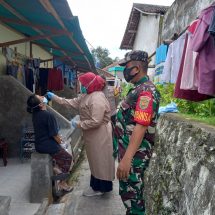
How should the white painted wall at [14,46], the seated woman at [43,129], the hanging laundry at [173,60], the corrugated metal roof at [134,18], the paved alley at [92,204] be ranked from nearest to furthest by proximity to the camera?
the paved alley at [92,204]
the seated woman at [43,129]
the hanging laundry at [173,60]
the white painted wall at [14,46]
the corrugated metal roof at [134,18]

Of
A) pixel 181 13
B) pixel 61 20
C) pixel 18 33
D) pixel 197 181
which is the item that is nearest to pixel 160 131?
pixel 197 181

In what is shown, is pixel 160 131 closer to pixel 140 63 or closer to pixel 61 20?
pixel 140 63

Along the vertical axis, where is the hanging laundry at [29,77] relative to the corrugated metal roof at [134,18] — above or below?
below

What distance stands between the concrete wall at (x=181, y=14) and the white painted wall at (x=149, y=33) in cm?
248

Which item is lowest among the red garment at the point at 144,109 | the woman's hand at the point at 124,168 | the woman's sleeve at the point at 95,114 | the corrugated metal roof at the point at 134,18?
the woman's hand at the point at 124,168

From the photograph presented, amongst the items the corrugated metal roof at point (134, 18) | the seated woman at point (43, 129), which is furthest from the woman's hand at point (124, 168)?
the corrugated metal roof at point (134, 18)

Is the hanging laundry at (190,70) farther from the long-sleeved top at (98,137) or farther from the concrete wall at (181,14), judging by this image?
the concrete wall at (181,14)

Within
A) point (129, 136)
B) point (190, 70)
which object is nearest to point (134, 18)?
point (190, 70)

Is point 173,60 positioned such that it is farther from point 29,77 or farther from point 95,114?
point 29,77

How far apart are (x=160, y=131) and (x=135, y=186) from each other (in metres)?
1.28

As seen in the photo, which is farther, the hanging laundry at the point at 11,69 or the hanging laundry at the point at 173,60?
the hanging laundry at the point at 11,69

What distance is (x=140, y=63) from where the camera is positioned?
11.2 feet

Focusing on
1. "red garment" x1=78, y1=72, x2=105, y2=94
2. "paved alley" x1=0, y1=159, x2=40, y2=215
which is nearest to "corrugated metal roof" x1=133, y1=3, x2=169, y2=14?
"paved alley" x1=0, y1=159, x2=40, y2=215

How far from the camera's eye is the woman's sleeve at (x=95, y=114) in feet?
15.8
